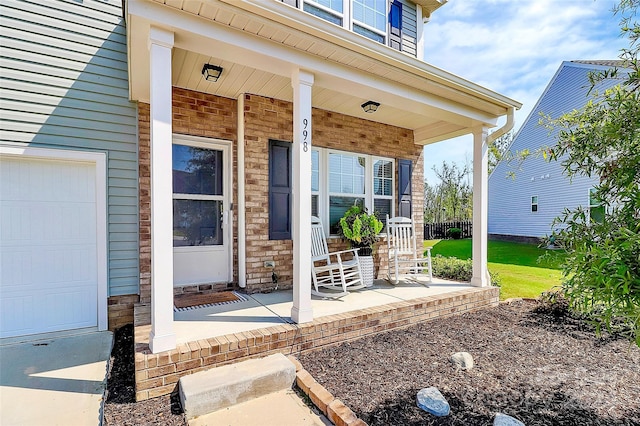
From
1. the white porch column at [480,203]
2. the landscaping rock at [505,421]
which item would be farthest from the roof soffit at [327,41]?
the landscaping rock at [505,421]

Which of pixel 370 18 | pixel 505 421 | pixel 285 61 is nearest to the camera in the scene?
pixel 505 421

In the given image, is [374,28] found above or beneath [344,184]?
above

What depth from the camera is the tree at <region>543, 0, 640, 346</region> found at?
1402mm

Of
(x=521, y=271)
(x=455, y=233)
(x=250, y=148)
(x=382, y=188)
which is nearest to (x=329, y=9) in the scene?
(x=250, y=148)

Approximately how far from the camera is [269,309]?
3.52 metres

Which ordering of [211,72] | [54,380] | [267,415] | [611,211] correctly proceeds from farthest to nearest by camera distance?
1. [211,72]
2. [54,380]
3. [267,415]
4. [611,211]

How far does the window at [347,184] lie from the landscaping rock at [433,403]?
3106 mm

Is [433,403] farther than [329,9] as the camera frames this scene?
No

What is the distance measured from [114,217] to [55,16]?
2.28 m

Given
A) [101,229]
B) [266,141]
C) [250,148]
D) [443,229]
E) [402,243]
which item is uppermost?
[266,141]

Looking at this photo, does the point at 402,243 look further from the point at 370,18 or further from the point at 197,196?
the point at 370,18

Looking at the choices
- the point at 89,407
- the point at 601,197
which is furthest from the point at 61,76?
the point at 601,197

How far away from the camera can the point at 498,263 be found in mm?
8828

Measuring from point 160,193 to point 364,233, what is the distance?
2.90m
